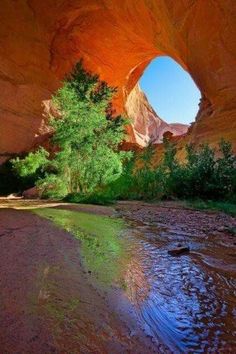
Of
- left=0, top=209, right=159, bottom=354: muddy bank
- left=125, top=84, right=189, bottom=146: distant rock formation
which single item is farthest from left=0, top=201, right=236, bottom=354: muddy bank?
left=125, top=84, right=189, bottom=146: distant rock formation

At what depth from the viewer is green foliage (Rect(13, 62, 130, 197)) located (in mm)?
10352

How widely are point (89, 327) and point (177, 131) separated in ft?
140

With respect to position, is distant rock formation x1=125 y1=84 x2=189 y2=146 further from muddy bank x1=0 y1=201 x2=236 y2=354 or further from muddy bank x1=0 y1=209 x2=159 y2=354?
muddy bank x1=0 y1=209 x2=159 y2=354

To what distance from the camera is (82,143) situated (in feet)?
33.8

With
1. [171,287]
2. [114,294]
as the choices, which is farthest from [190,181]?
[114,294]

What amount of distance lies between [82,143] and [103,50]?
13563 millimetres

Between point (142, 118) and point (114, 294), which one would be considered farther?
point (142, 118)

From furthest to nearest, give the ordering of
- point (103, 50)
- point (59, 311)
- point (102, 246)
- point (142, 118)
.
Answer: point (142, 118) < point (103, 50) < point (102, 246) < point (59, 311)

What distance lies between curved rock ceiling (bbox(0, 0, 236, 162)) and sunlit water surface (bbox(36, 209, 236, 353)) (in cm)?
Result: 1042

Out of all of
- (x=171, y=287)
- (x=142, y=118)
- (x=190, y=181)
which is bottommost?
(x=171, y=287)

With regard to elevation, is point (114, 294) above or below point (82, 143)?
below

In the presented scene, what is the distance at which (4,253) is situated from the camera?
2490 millimetres

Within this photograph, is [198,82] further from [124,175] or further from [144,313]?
[144,313]

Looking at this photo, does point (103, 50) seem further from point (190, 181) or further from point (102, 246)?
point (102, 246)
